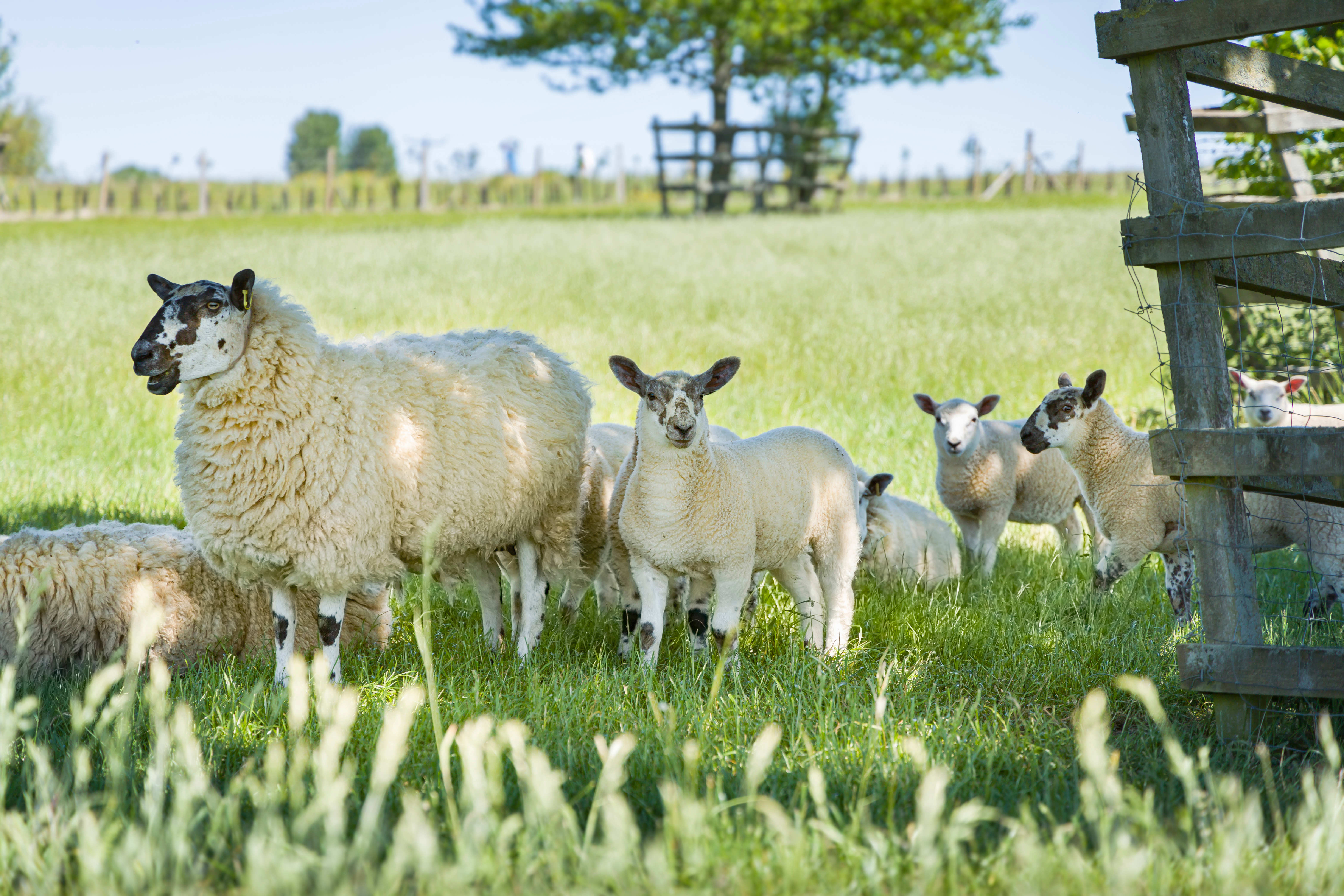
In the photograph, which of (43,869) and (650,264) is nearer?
(43,869)

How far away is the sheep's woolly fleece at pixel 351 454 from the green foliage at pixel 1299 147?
6.11 m

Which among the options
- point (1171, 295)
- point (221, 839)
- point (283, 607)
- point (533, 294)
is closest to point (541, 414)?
point (283, 607)

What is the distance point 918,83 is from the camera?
34.4 metres

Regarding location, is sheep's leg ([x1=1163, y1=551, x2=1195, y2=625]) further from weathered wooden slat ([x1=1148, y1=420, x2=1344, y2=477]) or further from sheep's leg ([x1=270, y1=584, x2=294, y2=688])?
sheep's leg ([x1=270, y1=584, x2=294, y2=688])

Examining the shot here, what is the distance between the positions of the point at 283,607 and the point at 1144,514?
419cm

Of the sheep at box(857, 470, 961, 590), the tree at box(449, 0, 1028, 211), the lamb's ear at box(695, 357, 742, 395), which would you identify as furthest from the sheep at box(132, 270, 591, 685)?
the tree at box(449, 0, 1028, 211)

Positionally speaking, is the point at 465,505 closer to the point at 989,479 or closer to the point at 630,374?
the point at 630,374

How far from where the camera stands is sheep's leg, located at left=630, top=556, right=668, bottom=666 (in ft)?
15.2

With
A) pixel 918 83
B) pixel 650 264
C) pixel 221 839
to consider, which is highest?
pixel 918 83

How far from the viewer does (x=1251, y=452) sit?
331 centimetres

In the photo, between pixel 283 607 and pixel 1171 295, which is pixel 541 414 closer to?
pixel 283 607

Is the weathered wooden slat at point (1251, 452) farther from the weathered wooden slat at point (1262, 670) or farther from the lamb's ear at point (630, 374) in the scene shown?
the lamb's ear at point (630, 374)

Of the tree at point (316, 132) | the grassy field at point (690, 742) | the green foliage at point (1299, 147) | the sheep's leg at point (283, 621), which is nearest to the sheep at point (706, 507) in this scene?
the grassy field at point (690, 742)

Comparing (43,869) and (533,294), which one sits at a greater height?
(533,294)
